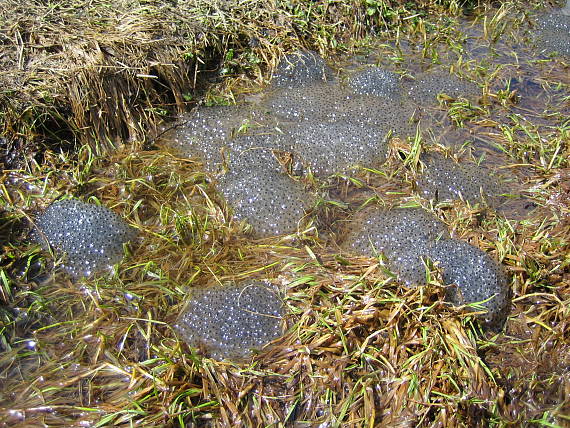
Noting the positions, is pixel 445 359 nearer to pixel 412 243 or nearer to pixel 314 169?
pixel 412 243

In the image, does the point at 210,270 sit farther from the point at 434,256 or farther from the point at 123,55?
the point at 123,55

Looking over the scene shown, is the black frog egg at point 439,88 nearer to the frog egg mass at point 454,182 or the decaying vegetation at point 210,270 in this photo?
the decaying vegetation at point 210,270

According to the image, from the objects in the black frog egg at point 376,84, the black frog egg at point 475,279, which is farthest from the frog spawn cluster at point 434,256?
the black frog egg at point 376,84

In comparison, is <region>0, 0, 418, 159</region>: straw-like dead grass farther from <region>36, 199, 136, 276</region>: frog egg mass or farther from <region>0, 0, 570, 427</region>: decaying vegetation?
<region>36, 199, 136, 276</region>: frog egg mass

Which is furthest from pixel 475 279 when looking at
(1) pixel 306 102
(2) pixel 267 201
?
(1) pixel 306 102

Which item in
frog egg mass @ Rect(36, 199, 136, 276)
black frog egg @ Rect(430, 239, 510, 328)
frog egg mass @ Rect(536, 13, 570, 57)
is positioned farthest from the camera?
frog egg mass @ Rect(536, 13, 570, 57)

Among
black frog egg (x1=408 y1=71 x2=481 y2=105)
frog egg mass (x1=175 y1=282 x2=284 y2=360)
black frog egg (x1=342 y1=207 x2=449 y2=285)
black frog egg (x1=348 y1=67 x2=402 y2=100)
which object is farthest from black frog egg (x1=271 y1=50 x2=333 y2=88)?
frog egg mass (x1=175 y1=282 x2=284 y2=360)
